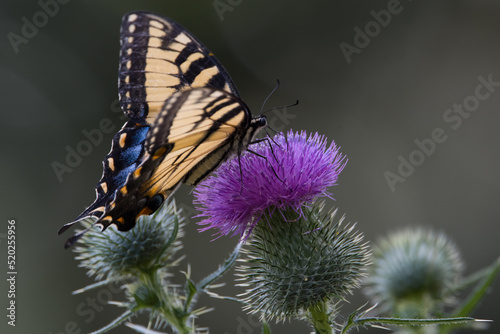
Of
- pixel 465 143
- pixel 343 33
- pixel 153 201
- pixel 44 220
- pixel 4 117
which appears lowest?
pixel 465 143

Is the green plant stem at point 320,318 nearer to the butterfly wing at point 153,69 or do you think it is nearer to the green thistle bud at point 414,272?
the butterfly wing at point 153,69

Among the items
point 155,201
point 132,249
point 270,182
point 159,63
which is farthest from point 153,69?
point 132,249

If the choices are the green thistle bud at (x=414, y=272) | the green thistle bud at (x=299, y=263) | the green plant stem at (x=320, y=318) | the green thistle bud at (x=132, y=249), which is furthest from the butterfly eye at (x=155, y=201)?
the green thistle bud at (x=414, y=272)

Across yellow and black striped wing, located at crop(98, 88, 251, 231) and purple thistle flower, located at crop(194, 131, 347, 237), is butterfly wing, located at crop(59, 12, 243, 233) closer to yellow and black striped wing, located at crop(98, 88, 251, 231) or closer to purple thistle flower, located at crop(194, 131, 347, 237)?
yellow and black striped wing, located at crop(98, 88, 251, 231)

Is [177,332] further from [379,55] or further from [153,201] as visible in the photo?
[379,55]

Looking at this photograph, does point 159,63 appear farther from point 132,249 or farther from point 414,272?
point 414,272

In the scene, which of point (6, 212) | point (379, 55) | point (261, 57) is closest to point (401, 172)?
point (379, 55)
